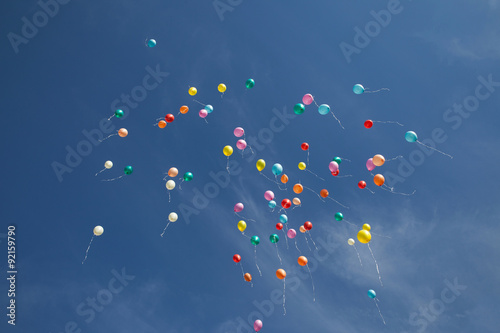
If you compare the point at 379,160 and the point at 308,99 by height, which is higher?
the point at 308,99

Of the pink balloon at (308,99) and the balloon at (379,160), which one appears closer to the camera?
the balloon at (379,160)

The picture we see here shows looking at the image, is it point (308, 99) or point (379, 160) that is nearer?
point (379, 160)

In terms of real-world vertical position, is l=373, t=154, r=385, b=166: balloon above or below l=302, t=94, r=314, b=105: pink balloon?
below

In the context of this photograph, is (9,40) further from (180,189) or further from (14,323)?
(14,323)

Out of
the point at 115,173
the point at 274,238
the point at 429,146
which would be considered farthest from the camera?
the point at 115,173

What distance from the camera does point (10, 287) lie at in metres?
12.5

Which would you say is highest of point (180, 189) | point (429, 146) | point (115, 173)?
point (429, 146)

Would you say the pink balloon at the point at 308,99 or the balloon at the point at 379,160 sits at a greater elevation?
the pink balloon at the point at 308,99

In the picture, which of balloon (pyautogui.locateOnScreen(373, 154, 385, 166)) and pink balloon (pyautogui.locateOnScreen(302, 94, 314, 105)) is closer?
balloon (pyautogui.locateOnScreen(373, 154, 385, 166))

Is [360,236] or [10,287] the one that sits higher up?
[360,236]

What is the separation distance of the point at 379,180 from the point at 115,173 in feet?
27.2

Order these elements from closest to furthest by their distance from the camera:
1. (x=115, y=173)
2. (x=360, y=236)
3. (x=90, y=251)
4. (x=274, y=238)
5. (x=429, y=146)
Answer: (x=360, y=236)
(x=274, y=238)
(x=429, y=146)
(x=115, y=173)
(x=90, y=251)

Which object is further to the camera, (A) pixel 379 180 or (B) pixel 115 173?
(B) pixel 115 173

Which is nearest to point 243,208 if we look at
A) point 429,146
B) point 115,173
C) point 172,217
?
point 172,217
